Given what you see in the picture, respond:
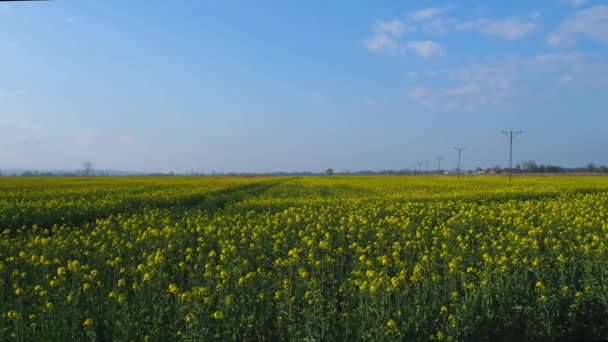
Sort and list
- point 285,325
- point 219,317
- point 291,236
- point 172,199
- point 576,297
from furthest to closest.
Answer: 1. point 172,199
2. point 291,236
3. point 576,297
4. point 285,325
5. point 219,317

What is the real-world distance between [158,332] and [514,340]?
14.1 feet

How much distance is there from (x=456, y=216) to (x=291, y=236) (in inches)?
186

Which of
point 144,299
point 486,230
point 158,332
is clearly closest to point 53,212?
point 144,299

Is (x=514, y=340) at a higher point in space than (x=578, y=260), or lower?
lower

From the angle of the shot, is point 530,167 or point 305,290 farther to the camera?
point 530,167

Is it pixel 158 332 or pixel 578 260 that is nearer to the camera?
pixel 158 332

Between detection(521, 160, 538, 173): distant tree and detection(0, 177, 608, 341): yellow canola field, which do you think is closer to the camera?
detection(0, 177, 608, 341): yellow canola field

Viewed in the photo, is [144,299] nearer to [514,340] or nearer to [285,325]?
[285,325]

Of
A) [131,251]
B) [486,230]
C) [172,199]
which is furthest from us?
[172,199]

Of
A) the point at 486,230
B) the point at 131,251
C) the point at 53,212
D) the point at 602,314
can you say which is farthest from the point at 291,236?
the point at 53,212

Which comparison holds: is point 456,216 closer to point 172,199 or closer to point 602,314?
point 602,314

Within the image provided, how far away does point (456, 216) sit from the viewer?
40.9ft

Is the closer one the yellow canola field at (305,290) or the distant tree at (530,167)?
the yellow canola field at (305,290)

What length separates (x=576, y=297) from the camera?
21.2 ft
